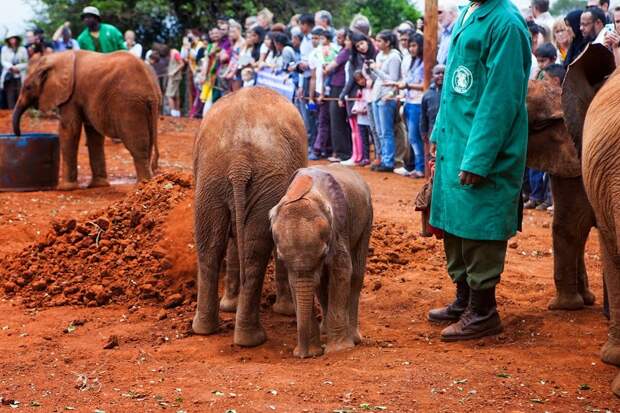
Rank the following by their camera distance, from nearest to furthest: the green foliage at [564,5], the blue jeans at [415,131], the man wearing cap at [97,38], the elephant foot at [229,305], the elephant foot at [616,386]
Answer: the elephant foot at [616,386] < the elephant foot at [229,305] < the blue jeans at [415,131] < the man wearing cap at [97,38] < the green foliage at [564,5]

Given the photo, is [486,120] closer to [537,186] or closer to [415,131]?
[537,186]

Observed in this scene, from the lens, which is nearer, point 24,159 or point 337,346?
point 337,346

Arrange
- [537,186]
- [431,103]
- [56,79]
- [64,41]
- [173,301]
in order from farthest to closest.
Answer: [64,41] < [56,79] < [431,103] < [537,186] < [173,301]

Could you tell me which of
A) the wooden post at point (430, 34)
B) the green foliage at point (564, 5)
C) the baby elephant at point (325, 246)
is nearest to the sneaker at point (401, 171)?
the wooden post at point (430, 34)

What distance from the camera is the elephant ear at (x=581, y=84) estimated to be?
19.7ft

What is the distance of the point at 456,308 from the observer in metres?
7.14

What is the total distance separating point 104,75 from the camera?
13.3 metres

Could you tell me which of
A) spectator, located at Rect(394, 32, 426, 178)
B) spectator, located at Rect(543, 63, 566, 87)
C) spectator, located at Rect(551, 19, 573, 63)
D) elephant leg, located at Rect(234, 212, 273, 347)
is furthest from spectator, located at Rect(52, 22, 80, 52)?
elephant leg, located at Rect(234, 212, 273, 347)

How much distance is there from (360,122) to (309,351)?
10.4m

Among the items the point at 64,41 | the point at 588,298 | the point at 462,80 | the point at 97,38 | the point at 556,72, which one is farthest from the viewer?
the point at 64,41

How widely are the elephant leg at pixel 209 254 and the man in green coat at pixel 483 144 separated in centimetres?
148

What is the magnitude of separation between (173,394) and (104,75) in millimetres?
8694

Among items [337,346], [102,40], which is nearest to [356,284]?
Answer: [337,346]

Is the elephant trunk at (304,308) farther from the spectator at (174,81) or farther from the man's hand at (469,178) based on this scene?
the spectator at (174,81)
